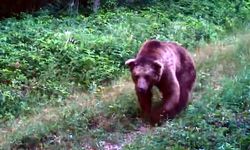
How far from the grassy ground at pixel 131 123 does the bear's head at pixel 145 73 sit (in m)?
0.68

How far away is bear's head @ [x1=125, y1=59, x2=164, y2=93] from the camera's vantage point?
841 centimetres

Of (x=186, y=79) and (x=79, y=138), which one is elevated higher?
(x=186, y=79)

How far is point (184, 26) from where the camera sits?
1585cm

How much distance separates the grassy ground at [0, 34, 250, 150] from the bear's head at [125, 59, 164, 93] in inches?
26.8

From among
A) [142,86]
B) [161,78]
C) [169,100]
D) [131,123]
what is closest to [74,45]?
[131,123]

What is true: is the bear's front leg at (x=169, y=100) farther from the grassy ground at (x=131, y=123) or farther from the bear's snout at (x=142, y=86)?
the bear's snout at (x=142, y=86)

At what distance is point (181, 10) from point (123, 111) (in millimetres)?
9988

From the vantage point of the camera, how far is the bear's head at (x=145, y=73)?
841 cm

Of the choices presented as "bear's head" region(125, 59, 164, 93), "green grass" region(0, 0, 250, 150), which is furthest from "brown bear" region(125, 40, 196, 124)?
"green grass" region(0, 0, 250, 150)

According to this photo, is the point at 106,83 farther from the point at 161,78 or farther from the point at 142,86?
the point at 142,86

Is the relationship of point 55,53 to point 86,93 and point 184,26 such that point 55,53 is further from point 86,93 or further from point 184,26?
point 184,26

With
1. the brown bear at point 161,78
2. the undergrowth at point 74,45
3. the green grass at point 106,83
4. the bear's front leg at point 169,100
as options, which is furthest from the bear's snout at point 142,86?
the undergrowth at point 74,45

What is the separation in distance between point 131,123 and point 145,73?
98 cm

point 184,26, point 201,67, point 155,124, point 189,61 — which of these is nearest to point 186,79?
point 189,61
